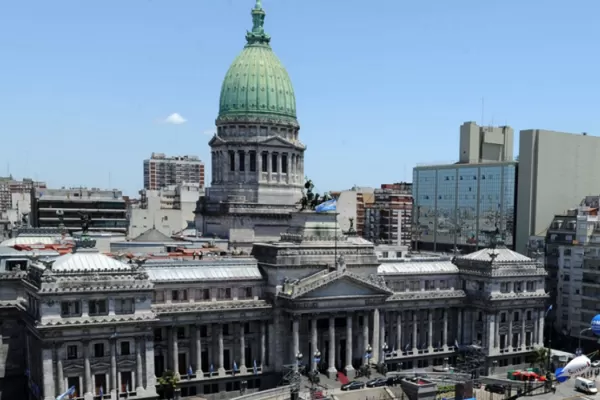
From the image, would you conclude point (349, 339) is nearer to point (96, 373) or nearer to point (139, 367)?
point (139, 367)

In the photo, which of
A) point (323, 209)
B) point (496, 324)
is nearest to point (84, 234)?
point (323, 209)

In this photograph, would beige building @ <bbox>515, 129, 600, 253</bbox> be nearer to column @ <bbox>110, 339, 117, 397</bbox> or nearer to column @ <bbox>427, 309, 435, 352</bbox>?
column @ <bbox>427, 309, 435, 352</bbox>

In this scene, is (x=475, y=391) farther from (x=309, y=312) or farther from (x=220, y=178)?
(x=220, y=178)

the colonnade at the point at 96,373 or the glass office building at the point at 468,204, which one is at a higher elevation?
the glass office building at the point at 468,204

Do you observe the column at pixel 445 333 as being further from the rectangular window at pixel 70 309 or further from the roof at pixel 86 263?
the rectangular window at pixel 70 309

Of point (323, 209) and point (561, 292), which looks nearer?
point (323, 209)

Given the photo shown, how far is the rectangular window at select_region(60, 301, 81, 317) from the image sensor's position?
88000 mm

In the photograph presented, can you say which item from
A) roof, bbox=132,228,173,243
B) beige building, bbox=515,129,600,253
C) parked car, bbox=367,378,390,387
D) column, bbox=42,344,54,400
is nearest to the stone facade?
column, bbox=42,344,54,400

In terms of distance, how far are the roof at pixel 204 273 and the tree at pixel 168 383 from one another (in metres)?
14.4

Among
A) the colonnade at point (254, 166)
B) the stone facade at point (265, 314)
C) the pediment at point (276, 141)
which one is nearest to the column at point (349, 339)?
the stone facade at point (265, 314)

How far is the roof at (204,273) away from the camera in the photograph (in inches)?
3996

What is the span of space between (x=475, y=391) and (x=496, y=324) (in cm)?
2294

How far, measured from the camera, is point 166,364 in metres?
100

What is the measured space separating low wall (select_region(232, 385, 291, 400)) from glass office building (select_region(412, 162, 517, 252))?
83453 millimetres
